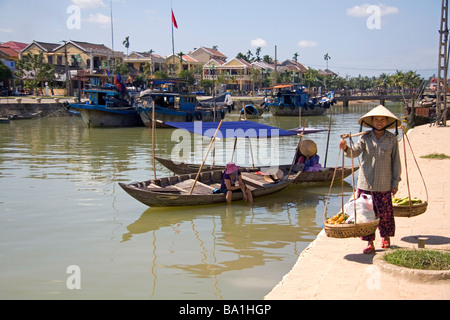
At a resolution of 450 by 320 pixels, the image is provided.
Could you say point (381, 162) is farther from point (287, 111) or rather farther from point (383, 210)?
point (287, 111)

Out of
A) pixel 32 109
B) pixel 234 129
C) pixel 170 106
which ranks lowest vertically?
pixel 234 129

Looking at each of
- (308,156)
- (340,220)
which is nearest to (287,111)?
(308,156)

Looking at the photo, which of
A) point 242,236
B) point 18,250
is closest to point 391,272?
point 242,236

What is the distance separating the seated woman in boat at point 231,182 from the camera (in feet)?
29.4

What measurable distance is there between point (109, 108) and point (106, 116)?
52cm

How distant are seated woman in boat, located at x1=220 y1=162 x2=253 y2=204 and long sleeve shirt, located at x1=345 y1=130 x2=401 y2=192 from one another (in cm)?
419

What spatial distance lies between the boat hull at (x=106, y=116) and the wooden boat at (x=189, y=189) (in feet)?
62.5

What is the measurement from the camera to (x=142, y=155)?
17156 millimetres

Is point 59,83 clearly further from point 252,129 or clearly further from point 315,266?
point 315,266

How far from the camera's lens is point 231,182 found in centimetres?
908

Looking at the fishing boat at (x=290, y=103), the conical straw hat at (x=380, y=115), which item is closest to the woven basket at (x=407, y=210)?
the conical straw hat at (x=380, y=115)

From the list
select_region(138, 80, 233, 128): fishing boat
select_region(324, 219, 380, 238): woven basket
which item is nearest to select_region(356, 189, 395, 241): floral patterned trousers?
select_region(324, 219, 380, 238): woven basket

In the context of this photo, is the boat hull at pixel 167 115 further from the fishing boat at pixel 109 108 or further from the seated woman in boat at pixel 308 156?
the seated woman in boat at pixel 308 156
